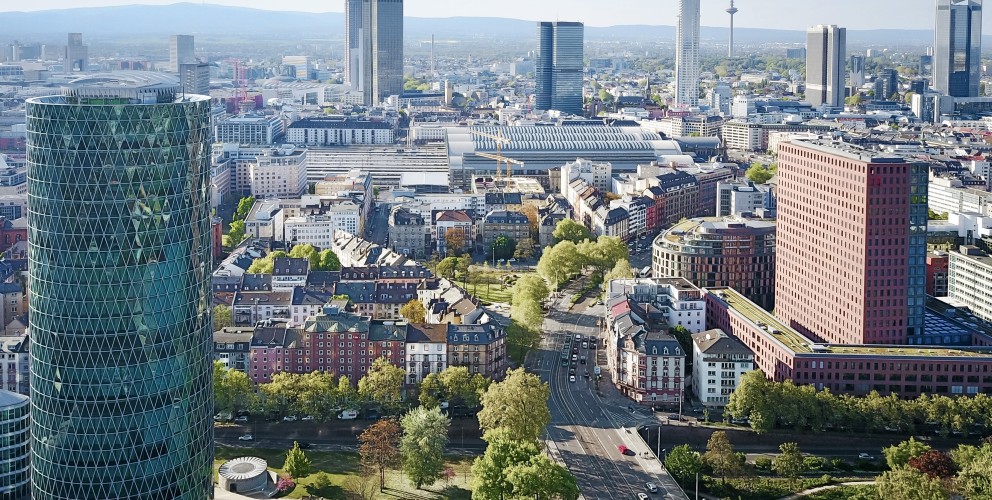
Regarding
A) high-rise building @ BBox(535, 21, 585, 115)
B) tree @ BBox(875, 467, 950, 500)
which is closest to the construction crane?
high-rise building @ BBox(535, 21, 585, 115)

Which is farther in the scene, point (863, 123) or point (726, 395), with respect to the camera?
point (863, 123)

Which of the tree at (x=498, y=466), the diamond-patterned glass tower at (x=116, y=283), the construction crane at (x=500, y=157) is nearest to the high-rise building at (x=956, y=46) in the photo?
the construction crane at (x=500, y=157)

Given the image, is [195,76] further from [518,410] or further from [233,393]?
[518,410]

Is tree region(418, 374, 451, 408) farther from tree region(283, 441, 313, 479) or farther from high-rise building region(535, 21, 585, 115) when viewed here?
high-rise building region(535, 21, 585, 115)

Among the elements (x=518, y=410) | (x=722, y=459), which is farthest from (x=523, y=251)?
(x=722, y=459)

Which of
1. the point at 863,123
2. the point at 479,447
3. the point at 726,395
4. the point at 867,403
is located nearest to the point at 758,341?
the point at 726,395

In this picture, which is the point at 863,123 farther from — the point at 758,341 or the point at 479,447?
the point at 479,447
